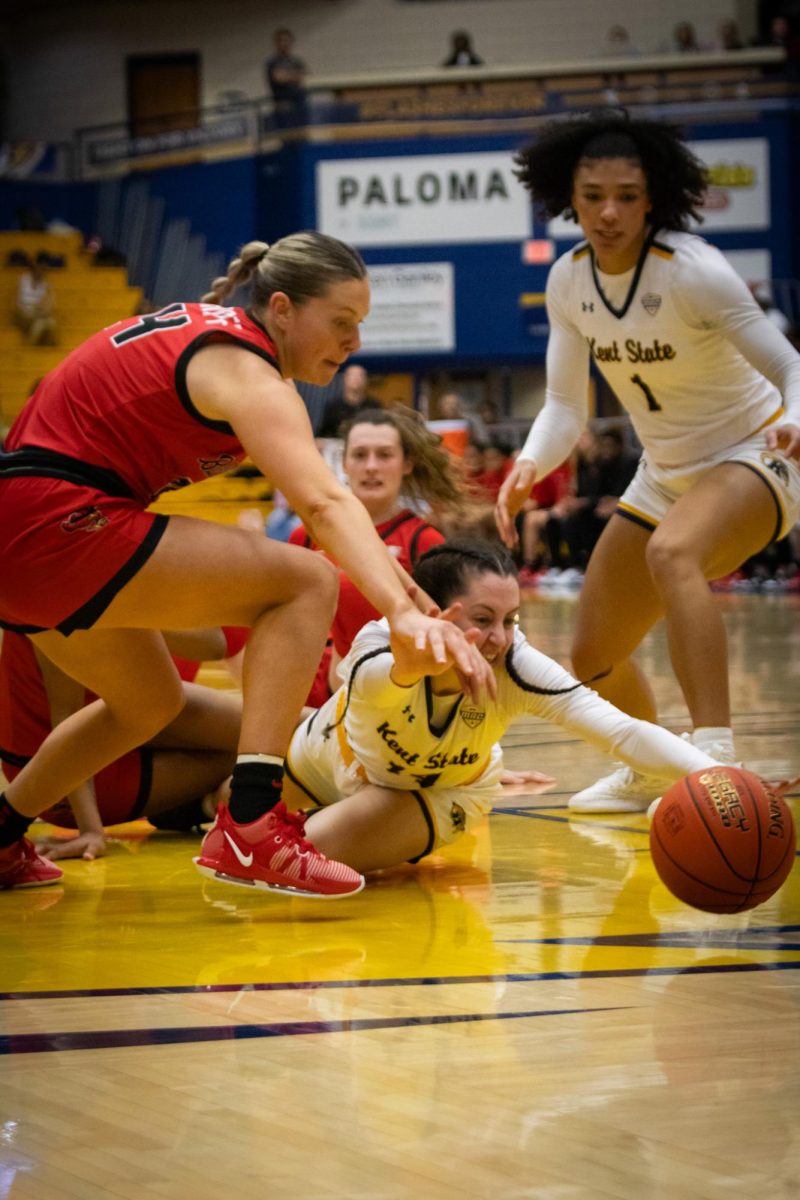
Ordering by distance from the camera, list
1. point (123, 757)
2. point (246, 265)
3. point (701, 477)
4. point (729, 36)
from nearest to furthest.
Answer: point (246, 265), point (123, 757), point (701, 477), point (729, 36)

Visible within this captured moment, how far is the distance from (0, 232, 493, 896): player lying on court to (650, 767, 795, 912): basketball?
29.7 inches

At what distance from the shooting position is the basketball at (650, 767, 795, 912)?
3.39m

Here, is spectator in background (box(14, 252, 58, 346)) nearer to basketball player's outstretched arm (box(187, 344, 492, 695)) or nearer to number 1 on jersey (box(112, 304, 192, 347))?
number 1 on jersey (box(112, 304, 192, 347))

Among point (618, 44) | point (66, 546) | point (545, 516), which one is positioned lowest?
point (545, 516)

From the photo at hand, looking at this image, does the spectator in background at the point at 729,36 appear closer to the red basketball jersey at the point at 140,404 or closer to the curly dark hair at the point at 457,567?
the curly dark hair at the point at 457,567

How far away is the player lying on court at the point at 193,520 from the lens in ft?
11.7

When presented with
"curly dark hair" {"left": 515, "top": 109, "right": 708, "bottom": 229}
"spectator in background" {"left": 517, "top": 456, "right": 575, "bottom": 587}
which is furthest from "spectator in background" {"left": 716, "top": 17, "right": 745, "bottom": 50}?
"curly dark hair" {"left": 515, "top": 109, "right": 708, "bottom": 229}

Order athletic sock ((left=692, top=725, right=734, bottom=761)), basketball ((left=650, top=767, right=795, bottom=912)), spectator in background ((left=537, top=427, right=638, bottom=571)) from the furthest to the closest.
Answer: spectator in background ((left=537, top=427, right=638, bottom=571)), athletic sock ((left=692, top=725, right=734, bottom=761)), basketball ((left=650, top=767, right=795, bottom=912))

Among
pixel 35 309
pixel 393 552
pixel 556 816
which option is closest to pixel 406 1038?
pixel 556 816

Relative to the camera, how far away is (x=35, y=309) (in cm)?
2133

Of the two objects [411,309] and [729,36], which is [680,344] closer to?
[411,309]

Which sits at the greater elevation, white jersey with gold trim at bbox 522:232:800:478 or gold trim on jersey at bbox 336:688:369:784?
white jersey with gold trim at bbox 522:232:800:478

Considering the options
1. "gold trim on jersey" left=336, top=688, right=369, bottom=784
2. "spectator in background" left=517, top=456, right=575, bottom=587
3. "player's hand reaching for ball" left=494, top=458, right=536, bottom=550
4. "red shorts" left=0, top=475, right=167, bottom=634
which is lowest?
"spectator in background" left=517, top=456, right=575, bottom=587

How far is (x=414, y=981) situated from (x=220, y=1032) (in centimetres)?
47
